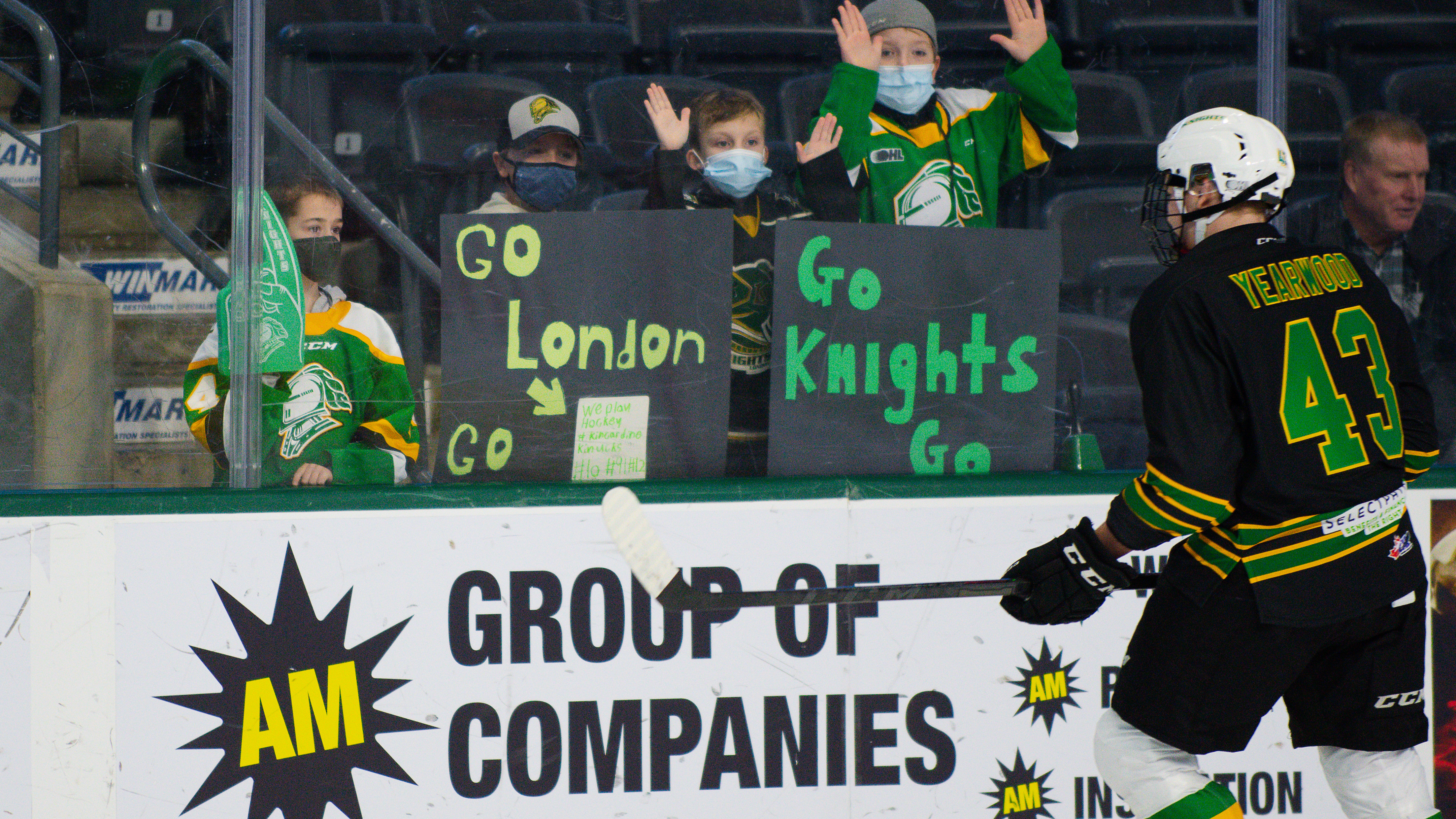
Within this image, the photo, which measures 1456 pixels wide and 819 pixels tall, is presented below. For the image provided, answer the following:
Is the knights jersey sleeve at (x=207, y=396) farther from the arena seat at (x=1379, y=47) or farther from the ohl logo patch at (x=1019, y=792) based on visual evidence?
the arena seat at (x=1379, y=47)

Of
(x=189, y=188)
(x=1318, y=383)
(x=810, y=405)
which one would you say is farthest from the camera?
(x=810, y=405)

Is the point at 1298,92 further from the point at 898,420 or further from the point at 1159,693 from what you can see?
the point at 1159,693

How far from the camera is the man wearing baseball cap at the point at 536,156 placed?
279cm

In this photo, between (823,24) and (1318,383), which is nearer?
(1318,383)

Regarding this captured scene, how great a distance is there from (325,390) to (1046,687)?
168 centimetres

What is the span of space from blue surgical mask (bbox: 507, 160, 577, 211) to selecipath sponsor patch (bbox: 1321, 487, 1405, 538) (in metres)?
1.65

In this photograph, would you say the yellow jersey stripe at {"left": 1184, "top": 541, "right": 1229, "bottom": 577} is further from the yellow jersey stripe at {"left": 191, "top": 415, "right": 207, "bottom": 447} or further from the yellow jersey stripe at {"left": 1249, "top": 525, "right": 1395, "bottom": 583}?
the yellow jersey stripe at {"left": 191, "top": 415, "right": 207, "bottom": 447}

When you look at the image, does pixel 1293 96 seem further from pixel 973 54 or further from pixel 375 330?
pixel 375 330

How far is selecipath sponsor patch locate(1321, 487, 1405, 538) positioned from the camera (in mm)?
2041

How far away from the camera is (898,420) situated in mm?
2922

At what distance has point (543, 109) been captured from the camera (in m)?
2.79

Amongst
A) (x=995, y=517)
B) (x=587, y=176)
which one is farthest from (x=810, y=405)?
(x=587, y=176)

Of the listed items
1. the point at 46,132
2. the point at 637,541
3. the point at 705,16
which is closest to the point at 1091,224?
the point at 705,16

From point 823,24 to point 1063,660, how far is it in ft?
4.97
